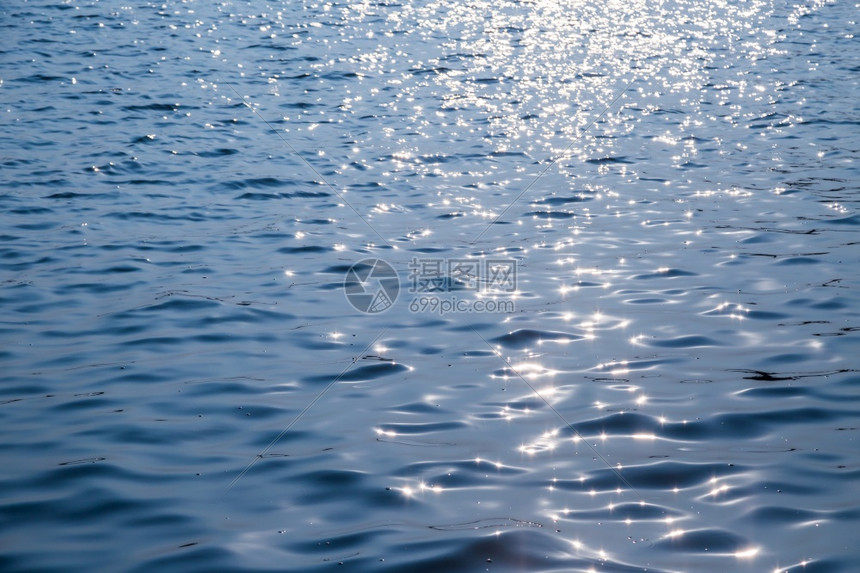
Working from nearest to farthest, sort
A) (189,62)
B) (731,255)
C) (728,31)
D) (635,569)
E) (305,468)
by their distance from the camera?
(635,569) < (305,468) < (731,255) < (189,62) < (728,31)

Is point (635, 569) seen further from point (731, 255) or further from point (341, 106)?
point (341, 106)

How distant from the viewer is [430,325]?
6.60m

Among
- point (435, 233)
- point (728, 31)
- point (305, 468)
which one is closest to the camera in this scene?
point (305, 468)

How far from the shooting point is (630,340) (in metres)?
6.13

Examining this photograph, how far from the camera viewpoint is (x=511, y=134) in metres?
12.3

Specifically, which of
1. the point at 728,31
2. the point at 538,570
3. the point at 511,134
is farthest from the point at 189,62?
the point at 538,570

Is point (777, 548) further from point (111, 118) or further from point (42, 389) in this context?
point (111, 118)

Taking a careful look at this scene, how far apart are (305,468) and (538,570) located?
4.80 feet

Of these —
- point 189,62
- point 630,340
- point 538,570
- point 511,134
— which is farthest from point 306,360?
point 189,62

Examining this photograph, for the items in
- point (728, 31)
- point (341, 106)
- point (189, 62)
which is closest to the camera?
point (341, 106)

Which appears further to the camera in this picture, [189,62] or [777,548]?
[189,62]

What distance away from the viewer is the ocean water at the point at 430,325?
13.3 ft

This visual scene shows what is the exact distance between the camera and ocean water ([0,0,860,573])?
405 centimetres

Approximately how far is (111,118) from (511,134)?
5.97m
